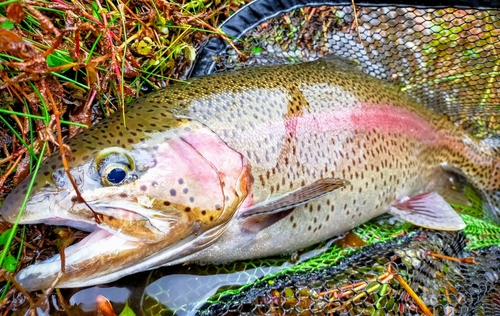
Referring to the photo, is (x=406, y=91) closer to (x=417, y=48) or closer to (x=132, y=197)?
(x=417, y=48)

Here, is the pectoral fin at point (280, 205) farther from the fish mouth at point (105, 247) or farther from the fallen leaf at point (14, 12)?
the fallen leaf at point (14, 12)

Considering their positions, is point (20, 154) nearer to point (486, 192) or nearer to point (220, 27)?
point (220, 27)

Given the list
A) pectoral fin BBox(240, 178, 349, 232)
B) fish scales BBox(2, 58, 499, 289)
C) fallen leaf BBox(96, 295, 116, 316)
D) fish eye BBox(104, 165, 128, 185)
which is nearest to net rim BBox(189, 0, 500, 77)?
fish scales BBox(2, 58, 499, 289)

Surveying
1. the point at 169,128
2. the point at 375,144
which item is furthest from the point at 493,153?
the point at 169,128

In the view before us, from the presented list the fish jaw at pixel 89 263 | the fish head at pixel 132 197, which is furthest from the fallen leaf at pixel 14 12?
the fish jaw at pixel 89 263

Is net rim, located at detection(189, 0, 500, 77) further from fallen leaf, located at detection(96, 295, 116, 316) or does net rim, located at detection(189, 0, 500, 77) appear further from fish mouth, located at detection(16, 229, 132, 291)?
fallen leaf, located at detection(96, 295, 116, 316)

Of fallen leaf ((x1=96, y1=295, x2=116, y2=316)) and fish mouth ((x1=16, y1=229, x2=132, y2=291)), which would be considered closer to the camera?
fish mouth ((x1=16, y1=229, x2=132, y2=291))

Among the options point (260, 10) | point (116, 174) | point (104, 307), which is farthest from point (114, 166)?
point (260, 10)

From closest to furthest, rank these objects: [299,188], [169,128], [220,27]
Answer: [169,128]
[299,188]
[220,27]
